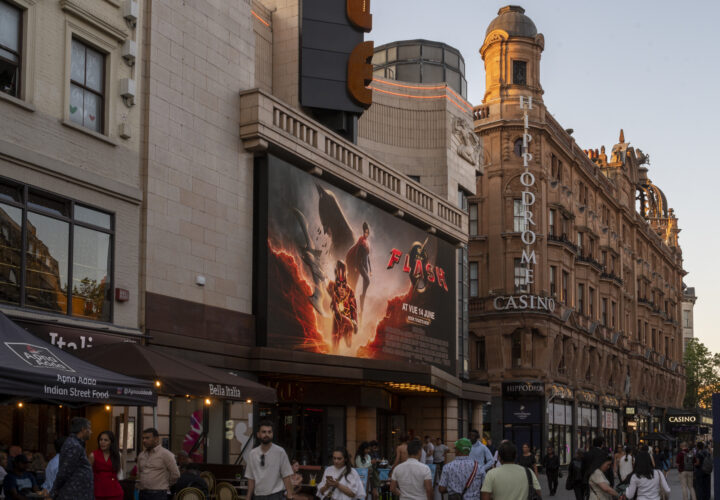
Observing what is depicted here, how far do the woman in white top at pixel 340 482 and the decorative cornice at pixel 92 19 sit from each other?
11198 mm

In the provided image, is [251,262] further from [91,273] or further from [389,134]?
[389,134]

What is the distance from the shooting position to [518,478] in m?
10.7

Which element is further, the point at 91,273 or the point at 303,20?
the point at 303,20

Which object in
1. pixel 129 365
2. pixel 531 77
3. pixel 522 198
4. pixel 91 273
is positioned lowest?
pixel 129 365

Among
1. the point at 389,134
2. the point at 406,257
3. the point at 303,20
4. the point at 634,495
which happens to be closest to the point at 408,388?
the point at 406,257

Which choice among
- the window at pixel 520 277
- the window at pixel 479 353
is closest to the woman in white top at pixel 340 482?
the window at pixel 520 277

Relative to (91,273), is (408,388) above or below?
below

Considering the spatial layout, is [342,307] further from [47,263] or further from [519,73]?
[519,73]

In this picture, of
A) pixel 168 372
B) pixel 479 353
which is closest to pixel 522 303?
pixel 479 353

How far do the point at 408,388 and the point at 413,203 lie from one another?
245 inches

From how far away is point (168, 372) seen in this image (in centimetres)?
1722

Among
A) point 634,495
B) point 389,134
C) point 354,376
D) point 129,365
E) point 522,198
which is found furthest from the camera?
point 522,198

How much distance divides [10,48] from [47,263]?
157 inches

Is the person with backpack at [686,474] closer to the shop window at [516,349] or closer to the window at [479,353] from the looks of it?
the shop window at [516,349]
